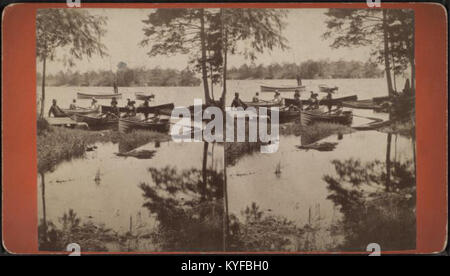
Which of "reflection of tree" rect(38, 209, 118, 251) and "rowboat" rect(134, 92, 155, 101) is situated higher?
"rowboat" rect(134, 92, 155, 101)

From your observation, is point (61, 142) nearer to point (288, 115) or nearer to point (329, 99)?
point (288, 115)

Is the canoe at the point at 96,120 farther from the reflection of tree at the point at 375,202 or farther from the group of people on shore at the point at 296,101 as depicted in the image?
the reflection of tree at the point at 375,202

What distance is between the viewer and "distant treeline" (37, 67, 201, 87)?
124 inches

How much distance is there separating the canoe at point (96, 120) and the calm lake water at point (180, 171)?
0.29 feet

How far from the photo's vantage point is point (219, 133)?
10.4 feet

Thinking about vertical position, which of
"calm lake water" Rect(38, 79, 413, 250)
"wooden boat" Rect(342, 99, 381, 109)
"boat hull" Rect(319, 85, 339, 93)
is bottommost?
"calm lake water" Rect(38, 79, 413, 250)

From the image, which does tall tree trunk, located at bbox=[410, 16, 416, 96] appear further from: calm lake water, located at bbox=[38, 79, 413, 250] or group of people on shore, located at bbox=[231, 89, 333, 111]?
group of people on shore, located at bbox=[231, 89, 333, 111]

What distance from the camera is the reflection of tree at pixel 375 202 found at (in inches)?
125

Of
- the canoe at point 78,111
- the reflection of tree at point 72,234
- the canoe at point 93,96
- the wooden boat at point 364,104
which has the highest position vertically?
the canoe at point 93,96

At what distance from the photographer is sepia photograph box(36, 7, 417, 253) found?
10.3 ft

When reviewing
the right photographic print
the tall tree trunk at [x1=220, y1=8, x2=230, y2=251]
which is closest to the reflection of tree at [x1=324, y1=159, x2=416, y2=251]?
the right photographic print

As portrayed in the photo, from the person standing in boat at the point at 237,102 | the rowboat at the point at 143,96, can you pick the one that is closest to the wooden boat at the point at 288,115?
the person standing in boat at the point at 237,102
